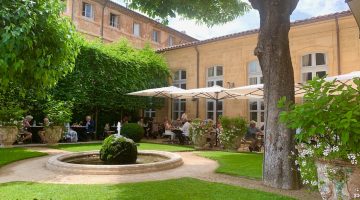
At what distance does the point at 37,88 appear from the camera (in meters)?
4.38

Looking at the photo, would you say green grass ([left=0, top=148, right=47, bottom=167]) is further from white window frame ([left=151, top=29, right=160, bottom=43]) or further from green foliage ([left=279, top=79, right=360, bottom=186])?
white window frame ([left=151, top=29, right=160, bottom=43])

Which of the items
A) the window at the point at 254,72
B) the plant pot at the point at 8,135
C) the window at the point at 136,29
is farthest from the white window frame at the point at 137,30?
the plant pot at the point at 8,135

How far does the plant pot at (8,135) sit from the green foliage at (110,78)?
3146mm

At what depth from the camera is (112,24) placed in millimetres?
30531

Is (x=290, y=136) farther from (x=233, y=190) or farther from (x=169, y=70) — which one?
(x=169, y=70)

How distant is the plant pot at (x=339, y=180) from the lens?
4207mm

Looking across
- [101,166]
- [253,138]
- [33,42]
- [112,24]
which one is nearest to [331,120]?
[33,42]

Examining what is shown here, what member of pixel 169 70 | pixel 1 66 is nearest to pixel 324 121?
pixel 1 66

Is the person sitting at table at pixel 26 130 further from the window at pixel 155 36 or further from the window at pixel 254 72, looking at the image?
the window at pixel 155 36

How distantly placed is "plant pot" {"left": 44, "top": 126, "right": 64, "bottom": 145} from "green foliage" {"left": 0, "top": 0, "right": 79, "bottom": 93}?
9.82 meters

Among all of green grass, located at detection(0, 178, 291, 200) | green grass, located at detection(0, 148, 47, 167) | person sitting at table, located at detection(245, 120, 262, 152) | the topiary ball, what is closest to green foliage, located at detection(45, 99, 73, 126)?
green grass, located at detection(0, 148, 47, 167)

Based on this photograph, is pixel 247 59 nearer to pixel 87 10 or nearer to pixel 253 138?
pixel 253 138

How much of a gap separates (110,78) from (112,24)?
555 inches

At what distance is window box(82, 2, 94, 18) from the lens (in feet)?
91.2
